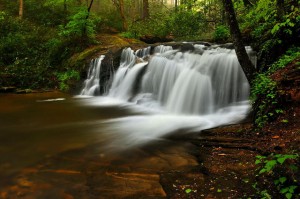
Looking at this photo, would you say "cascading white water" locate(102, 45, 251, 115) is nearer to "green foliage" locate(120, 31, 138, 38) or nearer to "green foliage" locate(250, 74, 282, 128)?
"green foliage" locate(250, 74, 282, 128)

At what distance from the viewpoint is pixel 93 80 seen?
45.4 feet

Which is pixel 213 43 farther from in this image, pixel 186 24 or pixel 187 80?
pixel 186 24

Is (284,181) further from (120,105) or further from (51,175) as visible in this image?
(120,105)

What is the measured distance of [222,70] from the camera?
395 inches

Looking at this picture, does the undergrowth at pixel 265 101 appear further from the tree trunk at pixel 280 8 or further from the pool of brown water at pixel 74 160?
the tree trunk at pixel 280 8

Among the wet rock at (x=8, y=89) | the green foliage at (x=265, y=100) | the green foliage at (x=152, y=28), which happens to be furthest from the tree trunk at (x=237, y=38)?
the green foliage at (x=152, y=28)

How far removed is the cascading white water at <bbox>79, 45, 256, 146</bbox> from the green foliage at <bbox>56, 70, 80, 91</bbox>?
2.24m

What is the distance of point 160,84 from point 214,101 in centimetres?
272

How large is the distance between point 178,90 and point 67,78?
6478mm

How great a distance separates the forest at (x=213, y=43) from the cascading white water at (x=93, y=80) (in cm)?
46

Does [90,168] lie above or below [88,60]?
below

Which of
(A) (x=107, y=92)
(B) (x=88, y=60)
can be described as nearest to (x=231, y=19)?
(A) (x=107, y=92)

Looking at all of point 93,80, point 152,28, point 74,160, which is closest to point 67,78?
point 93,80

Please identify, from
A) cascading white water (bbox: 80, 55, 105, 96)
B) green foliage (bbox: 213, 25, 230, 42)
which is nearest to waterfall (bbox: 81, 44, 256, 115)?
cascading white water (bbox: 80, 55, 105, 96)
